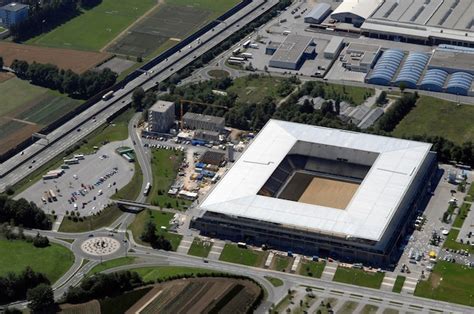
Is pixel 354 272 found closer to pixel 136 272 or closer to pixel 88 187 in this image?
pixel 136 272

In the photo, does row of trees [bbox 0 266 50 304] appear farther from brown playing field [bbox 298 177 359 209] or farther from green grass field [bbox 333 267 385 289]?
brown playing field [bbox 298 177 359 209]

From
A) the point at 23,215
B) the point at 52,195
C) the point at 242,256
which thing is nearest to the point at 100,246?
the point at 23,215

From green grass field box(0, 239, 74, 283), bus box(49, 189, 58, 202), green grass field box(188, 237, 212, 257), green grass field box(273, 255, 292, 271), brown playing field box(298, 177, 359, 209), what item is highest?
brown playing field box(298, 177, 359, 209)

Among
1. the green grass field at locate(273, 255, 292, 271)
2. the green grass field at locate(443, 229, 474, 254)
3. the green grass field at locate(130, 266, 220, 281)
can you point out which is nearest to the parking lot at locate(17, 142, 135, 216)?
the green grass field at locate(130, 266, 220, 281)

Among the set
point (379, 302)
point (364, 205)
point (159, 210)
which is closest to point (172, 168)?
point (159, 210)

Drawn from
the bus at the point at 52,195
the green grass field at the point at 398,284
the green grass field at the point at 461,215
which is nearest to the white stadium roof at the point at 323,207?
the green grass field at the point at 398,284

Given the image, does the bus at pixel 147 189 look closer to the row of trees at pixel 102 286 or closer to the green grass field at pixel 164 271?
the green grass field at pixel 164 271
